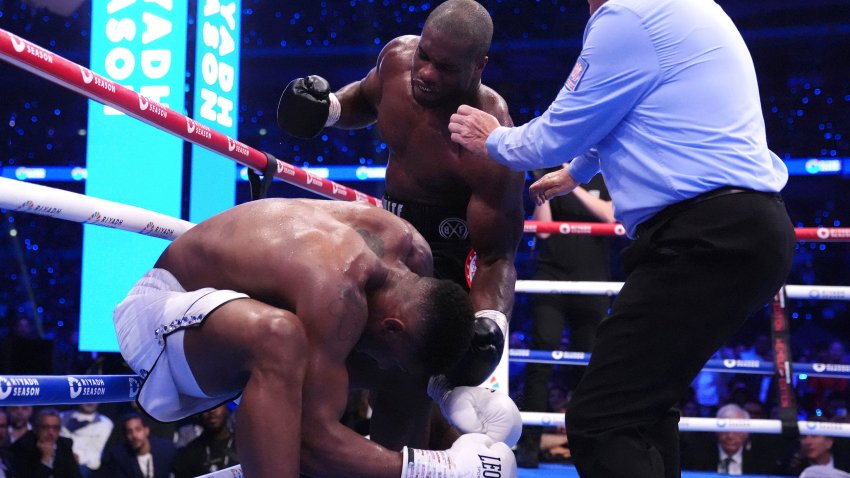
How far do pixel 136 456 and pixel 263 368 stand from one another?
2.66m

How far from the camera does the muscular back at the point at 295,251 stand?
58.6 inches

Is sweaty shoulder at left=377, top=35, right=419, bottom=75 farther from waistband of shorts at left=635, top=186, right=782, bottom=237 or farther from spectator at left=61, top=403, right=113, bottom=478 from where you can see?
spectator at left=61, top=403, right=113, bottom=478

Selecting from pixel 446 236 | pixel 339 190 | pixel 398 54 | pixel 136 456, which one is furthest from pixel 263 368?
pixel 136 456

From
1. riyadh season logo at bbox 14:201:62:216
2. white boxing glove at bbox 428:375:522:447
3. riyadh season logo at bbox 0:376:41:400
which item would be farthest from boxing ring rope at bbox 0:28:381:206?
white boxing glove at bbox 428:375:522:447

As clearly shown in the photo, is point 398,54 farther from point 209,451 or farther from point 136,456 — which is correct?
point 136,456

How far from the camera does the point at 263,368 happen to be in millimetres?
1396

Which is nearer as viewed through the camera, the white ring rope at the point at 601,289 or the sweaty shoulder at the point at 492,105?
the sweaty shoulder at the point at 492,105

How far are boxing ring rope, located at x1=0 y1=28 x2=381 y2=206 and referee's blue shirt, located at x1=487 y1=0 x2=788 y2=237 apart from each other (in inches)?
33.2

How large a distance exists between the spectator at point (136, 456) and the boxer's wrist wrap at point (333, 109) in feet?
6.75

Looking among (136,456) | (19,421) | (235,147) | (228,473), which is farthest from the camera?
(19,421)

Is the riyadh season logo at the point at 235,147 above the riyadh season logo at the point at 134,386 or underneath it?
above

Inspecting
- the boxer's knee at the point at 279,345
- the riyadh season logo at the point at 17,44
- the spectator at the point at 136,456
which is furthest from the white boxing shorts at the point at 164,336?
the spectator at the point at 136,456

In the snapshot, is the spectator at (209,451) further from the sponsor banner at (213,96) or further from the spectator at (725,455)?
the spectator at (725,455)

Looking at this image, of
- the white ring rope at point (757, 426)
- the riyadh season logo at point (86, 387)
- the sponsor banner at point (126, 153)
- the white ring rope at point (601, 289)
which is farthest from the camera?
the sponsor banner at point (126, 153)
